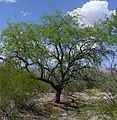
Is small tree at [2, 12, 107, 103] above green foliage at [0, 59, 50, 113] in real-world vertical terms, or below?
above

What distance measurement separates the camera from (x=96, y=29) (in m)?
37.2

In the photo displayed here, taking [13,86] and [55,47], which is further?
[55,47]

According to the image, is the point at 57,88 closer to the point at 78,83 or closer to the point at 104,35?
the point at 78,83

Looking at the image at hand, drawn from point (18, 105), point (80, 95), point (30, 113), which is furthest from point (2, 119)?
point (80, 95)

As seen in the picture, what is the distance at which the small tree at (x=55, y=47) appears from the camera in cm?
3647

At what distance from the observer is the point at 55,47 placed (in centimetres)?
3709

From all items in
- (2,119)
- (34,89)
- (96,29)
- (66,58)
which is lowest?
(2,119)

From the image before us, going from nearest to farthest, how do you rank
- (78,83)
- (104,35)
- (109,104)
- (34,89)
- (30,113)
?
(109,104) → (34,89) → (30,113) → (104,35) → (78,83)

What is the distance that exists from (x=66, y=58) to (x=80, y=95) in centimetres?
687

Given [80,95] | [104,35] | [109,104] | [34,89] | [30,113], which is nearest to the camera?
[109,104]

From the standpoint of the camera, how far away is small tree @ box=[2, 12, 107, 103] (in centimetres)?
3647

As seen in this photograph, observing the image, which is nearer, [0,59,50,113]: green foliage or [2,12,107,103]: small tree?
[0,59,50,113]: green foliage

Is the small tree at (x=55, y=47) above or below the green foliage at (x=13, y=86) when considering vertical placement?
above

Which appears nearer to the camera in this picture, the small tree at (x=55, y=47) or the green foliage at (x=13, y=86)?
the green foliage at (x=13, y=86)
